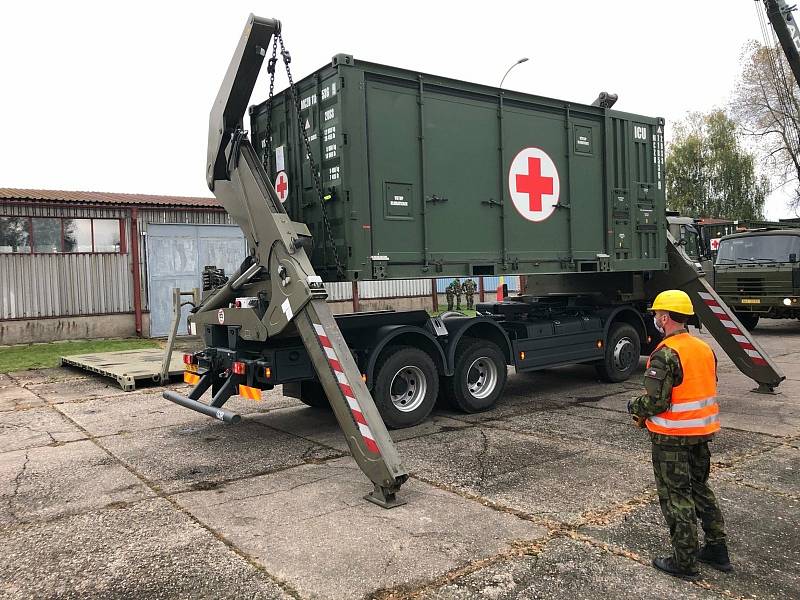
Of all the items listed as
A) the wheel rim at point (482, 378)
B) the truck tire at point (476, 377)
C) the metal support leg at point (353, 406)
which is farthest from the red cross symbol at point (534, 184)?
the metal support leg at point (353, 406)

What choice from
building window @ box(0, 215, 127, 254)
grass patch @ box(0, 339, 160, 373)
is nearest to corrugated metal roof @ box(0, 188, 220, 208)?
building window @ box(0, 215, 127, 254)

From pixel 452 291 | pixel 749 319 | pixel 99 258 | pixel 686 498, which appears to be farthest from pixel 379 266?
pixel 452 291

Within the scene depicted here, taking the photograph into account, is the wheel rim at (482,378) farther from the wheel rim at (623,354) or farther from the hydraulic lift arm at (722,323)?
the hydraulic lift arm at (722,323)

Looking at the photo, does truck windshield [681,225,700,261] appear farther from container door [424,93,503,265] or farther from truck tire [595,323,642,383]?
container door [424,93,503,265]

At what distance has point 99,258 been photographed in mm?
16859

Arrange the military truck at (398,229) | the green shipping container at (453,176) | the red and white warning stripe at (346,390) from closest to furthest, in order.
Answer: the red and white warning stripe at (346,390) → the military truck at (398,229) → the green shipping container at (453,176)

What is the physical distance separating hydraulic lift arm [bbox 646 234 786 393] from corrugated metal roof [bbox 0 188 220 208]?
11099mm

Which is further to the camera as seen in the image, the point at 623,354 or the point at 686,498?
the point at 623,354

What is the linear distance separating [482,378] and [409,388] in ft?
4.18

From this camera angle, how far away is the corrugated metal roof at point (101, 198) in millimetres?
16391

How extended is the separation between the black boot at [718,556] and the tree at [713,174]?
40.6 meters

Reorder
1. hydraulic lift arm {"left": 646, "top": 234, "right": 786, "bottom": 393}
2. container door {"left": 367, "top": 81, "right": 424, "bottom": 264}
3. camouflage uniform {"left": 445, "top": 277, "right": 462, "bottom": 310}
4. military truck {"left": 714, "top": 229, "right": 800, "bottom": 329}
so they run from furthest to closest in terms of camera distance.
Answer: camouflage uniform {"left": 445, "top": 277, "right": 462, "bottom": 310} < military truck {"left": 714, "top": 229, "right": 800, "bottom": 329} < hydraulic lift arm {"left": 646, "top": 234, "right": 786, "bottom": 393} < container door {"left": 367, "top": 81, "right": 424, "bottom": 264}

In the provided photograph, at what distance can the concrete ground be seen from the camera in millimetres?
3545

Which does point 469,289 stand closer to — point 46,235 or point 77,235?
point 77,235
